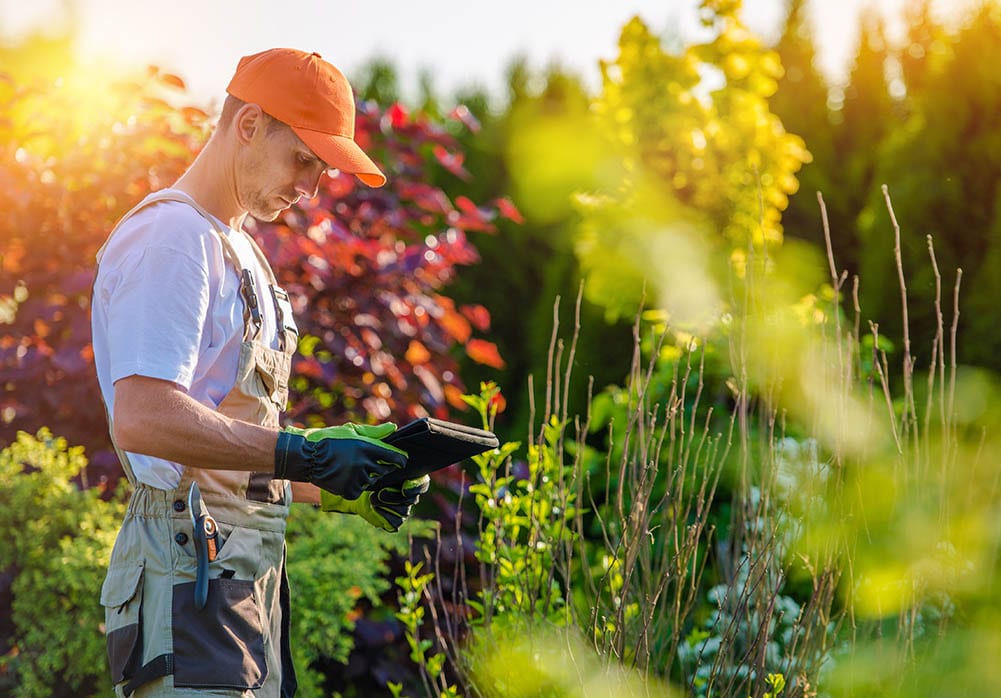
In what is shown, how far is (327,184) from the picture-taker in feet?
14.6

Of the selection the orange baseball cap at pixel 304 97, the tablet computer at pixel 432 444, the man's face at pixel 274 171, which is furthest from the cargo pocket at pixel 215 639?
the orange baseball cap at pixel 304 97

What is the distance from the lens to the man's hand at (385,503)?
2.09 m

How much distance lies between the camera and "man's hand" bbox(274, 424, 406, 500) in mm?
1767

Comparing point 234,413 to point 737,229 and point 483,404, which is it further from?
point 737,229

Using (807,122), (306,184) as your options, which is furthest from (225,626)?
(807,122)

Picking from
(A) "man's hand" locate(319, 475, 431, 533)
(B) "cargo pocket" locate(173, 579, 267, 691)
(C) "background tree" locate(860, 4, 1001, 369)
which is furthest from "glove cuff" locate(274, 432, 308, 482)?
(C) "background tree" locate(860, 4, 1001, 369)

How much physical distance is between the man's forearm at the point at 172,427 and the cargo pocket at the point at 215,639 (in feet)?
0.79

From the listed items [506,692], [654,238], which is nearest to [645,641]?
[506,692]

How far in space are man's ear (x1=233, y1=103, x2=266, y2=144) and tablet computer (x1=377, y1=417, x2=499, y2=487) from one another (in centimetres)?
61

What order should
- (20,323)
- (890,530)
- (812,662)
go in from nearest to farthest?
(890,530) → (812,662) → (20,323)

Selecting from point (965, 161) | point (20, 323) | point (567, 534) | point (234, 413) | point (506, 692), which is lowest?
point (20, 323)

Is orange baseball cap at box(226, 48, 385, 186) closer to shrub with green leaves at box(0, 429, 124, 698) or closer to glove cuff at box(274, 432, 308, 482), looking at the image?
glove cuff at box(274, 432, 308, 482)

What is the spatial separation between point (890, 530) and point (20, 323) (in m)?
3.32

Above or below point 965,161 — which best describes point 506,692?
below
